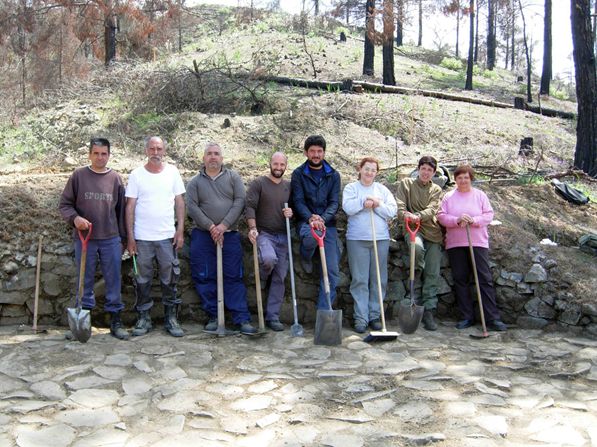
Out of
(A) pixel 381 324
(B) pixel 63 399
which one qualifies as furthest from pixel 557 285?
(B) pixel 63 399

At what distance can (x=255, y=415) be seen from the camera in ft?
13.6

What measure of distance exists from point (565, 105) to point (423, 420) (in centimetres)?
1891

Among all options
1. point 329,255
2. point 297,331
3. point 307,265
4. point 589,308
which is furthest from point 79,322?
point 589,308

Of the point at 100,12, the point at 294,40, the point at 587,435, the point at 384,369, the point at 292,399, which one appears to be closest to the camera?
the point at 587,435

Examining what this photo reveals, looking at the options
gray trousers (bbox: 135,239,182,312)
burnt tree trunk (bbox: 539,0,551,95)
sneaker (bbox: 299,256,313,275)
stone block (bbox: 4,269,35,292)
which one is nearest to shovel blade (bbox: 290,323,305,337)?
sneaker (bbox: 299,256,313,275)

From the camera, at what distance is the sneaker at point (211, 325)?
593cm

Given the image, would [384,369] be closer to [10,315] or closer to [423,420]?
[423,420]

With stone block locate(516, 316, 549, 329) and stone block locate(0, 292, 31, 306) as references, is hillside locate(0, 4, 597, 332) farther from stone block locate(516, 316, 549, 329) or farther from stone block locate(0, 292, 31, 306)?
stone block locate(516, 316, 549, 329)

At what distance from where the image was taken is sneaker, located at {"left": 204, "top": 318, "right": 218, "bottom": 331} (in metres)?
5.93

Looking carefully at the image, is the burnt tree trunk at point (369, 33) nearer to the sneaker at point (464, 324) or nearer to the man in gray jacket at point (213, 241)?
the man in gray jacket at point (213, 241)

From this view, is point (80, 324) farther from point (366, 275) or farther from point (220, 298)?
point (366, 275)

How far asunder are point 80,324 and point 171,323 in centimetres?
86

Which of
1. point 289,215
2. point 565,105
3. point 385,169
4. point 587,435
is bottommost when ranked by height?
point 587,435

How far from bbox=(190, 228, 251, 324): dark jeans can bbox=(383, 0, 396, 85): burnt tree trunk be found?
10.4 metres
